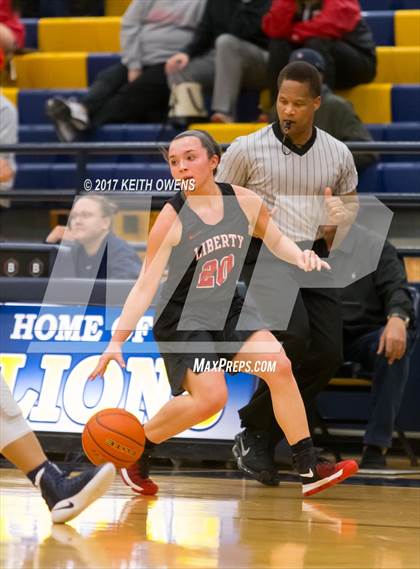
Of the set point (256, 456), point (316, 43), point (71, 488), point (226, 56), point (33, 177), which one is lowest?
point (256, 456)

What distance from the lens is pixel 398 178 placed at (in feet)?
27.6

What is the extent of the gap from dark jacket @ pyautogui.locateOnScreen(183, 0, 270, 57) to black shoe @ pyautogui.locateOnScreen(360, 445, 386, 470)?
12.5ft

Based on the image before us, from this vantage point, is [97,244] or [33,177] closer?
[97,244]

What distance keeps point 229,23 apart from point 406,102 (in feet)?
4.92

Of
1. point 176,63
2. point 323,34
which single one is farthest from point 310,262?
point 176,63

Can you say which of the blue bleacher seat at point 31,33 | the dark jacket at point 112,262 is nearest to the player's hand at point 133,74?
the blue bleacher seat at point 31,33

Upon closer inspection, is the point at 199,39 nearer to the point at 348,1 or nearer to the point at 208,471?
the point at 348,1

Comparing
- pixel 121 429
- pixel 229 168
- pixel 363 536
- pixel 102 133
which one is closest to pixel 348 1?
pixel 102 133

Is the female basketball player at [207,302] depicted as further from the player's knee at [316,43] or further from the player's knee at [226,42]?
the player's knee at [226,42]

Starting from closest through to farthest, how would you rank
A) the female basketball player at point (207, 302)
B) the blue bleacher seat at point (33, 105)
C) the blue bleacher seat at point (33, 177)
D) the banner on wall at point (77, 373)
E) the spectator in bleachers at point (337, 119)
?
the female basketball player at point (207, 302) < the banner on wall at point (77, 373) < the spectator in bleachers at point (337, 119) < the blue bleacher seat at point (33, 177) < the blue bleacher seat at point (33, 105)

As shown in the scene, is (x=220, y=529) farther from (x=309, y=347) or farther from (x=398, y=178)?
(x=398, y=178)

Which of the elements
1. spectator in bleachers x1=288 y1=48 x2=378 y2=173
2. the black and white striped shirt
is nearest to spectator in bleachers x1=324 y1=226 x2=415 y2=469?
the black and white striped shirt

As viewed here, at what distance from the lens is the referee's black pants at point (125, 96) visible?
9625 millimetres

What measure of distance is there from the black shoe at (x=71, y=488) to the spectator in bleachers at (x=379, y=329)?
91.7 inches
